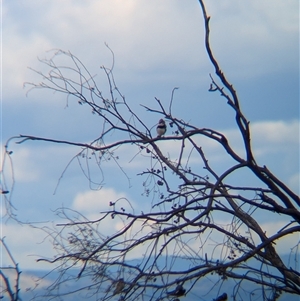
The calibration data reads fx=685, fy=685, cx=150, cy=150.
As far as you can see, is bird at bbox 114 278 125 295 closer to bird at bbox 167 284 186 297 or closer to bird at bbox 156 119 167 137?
bird at bbox 167 284 186 297

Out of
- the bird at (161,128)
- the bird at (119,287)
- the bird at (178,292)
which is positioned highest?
the bird at (161,128)

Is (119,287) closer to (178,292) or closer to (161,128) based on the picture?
(178,292)

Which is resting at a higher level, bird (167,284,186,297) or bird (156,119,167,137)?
bird (156,119,167,137)

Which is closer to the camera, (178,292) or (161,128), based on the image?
(178,292)

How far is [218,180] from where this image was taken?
26.5 feet

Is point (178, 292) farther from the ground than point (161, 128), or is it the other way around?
point (161, 128)

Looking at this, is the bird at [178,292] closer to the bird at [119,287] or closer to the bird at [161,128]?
the bird at [119,287]

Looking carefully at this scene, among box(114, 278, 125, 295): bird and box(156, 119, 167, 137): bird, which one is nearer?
box(114, 278, 125, 295): bird

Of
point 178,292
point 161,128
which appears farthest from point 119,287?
point 161,128

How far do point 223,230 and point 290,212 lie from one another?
87cm

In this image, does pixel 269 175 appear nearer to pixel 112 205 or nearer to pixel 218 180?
pixel 218 180

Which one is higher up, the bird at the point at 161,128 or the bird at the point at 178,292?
the bird at the point at 161,128

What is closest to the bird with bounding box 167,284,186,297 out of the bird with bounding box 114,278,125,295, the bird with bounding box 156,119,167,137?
the bird with bounding box 114,278,125,295

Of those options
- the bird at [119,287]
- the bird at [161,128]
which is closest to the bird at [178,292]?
the bird at [119,287]
